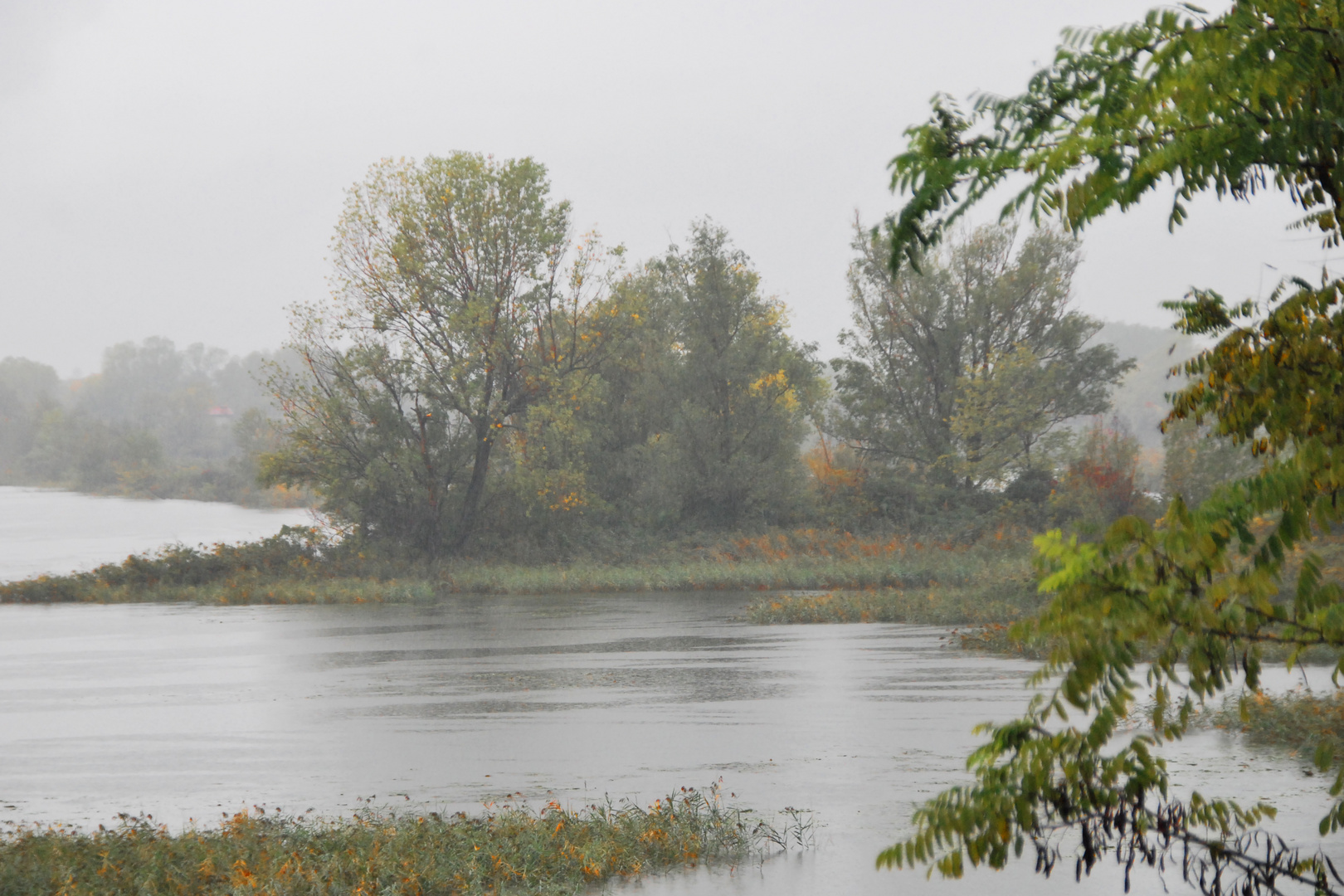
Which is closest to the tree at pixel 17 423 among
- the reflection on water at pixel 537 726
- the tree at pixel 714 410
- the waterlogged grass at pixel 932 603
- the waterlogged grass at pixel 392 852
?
the tree at pixel 714 410

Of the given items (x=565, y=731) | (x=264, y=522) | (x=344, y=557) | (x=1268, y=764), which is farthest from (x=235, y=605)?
(x=264, y=522)

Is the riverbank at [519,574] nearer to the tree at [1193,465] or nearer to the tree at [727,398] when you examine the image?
the tree at [727,398]

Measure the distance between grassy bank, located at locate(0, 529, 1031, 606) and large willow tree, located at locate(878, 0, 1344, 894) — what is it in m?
24.6

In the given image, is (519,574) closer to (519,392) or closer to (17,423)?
(519,392)

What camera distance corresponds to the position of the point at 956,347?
4169 cm

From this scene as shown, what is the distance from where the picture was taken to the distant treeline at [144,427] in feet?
285

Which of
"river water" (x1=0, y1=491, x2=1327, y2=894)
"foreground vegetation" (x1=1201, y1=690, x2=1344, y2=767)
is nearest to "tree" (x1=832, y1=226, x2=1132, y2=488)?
"river water" (x1=0, y1=491, x2=1327, y2=894)

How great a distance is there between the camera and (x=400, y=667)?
17.3 metres

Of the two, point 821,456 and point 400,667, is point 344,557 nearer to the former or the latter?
point 400,667

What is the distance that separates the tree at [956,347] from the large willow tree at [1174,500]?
3836 cm

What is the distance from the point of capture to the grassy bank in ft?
98.1

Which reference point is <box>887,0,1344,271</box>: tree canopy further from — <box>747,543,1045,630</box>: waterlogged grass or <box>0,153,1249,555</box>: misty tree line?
<box>0,153,1249,555</box>: misty tree line

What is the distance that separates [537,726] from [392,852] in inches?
212

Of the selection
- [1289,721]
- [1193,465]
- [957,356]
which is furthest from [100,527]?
[1289,721]
